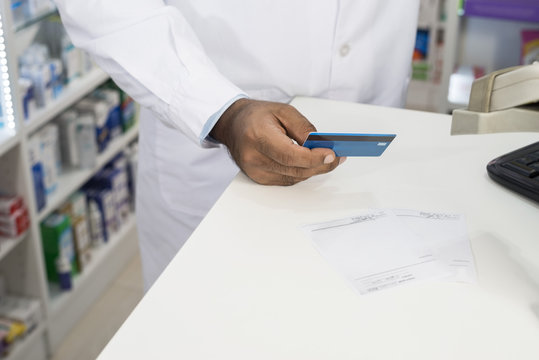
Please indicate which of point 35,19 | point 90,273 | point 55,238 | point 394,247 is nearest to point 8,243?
point 55,238

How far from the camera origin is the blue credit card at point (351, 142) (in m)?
0.97

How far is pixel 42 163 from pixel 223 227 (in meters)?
1.41

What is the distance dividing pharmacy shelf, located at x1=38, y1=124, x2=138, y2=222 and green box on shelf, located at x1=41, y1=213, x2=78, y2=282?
0.04 m

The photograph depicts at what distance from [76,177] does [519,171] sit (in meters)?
1.66

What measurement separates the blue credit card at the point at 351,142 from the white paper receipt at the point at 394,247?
9cm

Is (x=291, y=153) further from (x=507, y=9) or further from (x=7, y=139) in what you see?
(x=507, y=9)

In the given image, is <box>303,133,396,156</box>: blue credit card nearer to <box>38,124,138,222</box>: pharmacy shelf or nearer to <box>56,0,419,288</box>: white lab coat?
<box>56,0,419,288</box>: white lab coat

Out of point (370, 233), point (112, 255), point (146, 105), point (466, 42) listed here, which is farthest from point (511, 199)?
point (466, 42)

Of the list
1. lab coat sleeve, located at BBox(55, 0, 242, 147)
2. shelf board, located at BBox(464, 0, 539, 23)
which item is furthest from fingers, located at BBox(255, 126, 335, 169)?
shelf board, located at BBox(464, 0, 539, 23)

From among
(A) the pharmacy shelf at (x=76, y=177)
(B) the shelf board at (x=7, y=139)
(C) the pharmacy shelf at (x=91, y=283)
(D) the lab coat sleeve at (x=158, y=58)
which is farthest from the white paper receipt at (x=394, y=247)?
(C) the pharmacy shelf at (x=91, y=283)

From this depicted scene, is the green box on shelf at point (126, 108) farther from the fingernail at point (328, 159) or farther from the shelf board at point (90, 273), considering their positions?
the fingernail at point (328, 159)

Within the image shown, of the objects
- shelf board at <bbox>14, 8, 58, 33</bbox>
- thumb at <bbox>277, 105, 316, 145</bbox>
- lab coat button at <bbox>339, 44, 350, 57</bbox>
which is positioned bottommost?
shelf board at <bbox>14, 8, 58, 33</bbox>

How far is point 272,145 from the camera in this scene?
3.34ft

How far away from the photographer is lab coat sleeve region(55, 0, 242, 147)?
1114 millimetres
